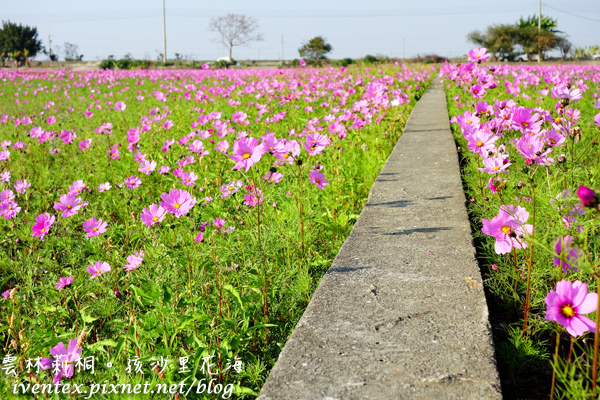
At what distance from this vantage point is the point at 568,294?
979 mm

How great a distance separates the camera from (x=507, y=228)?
137 centimetres

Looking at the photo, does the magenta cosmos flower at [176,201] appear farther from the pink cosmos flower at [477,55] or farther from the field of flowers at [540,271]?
the pink cosmos flower at [477,55]

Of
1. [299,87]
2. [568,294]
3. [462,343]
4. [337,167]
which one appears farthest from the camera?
[299,87]

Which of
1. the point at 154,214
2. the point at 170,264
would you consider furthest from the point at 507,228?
the point at 170,264

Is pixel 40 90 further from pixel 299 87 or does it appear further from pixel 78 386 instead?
pixel 78 386

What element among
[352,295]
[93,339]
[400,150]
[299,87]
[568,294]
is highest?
[299,87]

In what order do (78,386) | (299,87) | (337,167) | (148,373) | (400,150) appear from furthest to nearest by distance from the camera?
(299,87), (400,150), (337,167), (148,373), (78,386)

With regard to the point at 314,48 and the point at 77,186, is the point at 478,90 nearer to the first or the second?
the point at 77,186

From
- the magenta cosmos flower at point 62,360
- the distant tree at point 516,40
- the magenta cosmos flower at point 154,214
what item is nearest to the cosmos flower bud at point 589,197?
the magenta cosmos flower at point 62,360

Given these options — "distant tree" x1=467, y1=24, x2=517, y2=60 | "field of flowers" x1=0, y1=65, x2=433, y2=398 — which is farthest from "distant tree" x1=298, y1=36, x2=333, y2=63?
"field of flowers" x1=0, y1=65, x2=433, y2=398

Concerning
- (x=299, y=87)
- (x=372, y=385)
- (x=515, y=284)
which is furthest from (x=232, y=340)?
(x=299, y=87)

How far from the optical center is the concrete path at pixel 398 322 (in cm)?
106

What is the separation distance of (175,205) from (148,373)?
0.59 metres

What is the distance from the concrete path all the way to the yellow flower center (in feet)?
0.70
